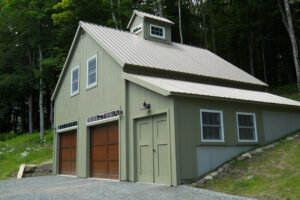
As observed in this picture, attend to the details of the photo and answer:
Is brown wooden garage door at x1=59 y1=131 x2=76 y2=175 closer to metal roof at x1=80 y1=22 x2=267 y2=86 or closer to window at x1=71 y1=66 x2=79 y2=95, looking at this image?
window at x1=71 y1=66 x2=79 y2=95

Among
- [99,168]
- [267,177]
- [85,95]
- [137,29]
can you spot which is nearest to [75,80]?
[85,95]

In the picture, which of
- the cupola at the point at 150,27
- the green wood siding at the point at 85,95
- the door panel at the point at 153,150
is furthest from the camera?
the cupola at the point at 150,27

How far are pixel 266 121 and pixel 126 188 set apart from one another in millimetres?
6411

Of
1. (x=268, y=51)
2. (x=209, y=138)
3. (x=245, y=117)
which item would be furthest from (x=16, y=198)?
(x=268, y=51)

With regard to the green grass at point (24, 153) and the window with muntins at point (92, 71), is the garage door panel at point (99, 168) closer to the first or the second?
the window with muntins at point (92, 71)

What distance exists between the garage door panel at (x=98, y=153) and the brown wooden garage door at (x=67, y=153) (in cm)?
215

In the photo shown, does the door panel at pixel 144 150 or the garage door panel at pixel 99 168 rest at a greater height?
the door panel at pixel 144 150

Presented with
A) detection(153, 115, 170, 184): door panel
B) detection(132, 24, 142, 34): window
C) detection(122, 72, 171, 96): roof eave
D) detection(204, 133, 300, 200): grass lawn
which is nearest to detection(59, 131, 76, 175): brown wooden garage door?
detection(122, 72, 171, 96): roof eave

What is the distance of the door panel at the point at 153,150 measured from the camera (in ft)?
30.8

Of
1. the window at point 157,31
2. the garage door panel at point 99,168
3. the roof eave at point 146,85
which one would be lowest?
the garage door panel at point 99,168

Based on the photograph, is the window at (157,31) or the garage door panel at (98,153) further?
the window at (157,31)

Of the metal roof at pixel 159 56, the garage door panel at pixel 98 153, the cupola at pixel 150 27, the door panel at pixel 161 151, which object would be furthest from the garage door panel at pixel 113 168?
the cupola at pixel 150 27

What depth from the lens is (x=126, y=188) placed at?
912cm

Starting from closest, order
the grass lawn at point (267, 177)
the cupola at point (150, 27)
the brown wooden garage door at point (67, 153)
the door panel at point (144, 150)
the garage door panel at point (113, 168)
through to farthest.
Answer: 1. the grass lawn at point (267, 177)
2. the door panel at point (144, 150)
3. the garage door panel at point (113, 168)
4. the brown wooden garage door at point (67, 153)
5. the cupola at point (150, 27)
